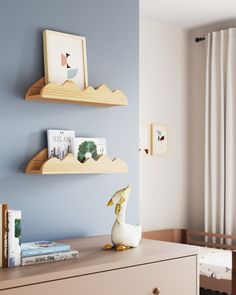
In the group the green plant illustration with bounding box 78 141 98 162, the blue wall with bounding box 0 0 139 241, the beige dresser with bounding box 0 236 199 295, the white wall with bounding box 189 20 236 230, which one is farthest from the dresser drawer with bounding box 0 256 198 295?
the white wall with bounding box 189 20 236 230

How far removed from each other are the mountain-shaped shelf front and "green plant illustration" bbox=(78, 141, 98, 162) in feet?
0.16

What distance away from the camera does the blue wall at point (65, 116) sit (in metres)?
2.38

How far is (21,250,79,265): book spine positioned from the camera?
6.70 feet

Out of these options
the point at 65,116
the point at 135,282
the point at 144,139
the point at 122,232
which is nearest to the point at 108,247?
the point at 122,232

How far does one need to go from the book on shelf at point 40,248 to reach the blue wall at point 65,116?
0.67 feet

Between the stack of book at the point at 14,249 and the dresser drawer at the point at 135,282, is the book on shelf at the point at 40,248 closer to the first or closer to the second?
the stack of book at the point at 14,249

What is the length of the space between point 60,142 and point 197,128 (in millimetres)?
2410

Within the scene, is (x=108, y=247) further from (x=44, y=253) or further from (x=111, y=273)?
(x=44, y=253)

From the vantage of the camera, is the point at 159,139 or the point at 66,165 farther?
the point at 159,139

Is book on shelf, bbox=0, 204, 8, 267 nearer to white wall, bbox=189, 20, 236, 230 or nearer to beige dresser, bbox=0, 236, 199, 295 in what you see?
beige dresser, bbox=0, 236, 199, 295

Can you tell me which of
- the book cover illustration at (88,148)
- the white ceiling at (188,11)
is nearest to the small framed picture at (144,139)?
the white ceiling at (188,11)

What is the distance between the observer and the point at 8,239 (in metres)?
2.02

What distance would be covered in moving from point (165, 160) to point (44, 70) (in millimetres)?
2233

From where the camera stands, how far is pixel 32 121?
2.46m
